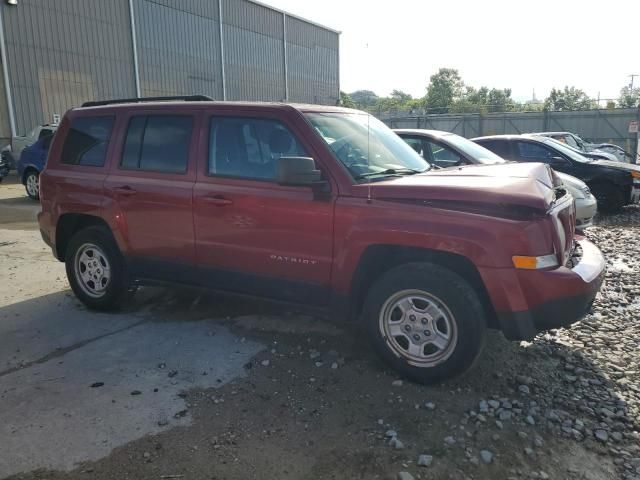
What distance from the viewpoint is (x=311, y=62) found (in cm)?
3500

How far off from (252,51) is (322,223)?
28942mm

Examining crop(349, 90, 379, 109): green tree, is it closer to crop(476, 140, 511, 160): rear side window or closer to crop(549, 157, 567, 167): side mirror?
crop(476, 140, 511, 160): rear side window


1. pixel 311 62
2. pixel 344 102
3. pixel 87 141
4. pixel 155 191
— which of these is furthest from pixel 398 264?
pixel 344 102

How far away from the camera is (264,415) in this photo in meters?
3.24

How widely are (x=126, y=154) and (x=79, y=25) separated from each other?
20666 mm

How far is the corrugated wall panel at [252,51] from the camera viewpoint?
28922mm

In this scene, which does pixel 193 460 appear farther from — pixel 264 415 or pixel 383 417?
pixel 383 417

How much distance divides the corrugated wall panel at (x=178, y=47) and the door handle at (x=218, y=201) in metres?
22.7

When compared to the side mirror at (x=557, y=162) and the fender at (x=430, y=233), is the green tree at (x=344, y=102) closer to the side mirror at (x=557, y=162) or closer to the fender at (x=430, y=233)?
the side mirror at (x=557, y=162)

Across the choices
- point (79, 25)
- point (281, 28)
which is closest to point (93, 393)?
point (79, 25)

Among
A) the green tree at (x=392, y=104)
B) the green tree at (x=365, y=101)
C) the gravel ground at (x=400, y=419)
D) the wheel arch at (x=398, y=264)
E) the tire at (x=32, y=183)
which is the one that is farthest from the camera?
the green tree at (x=365, y=101)

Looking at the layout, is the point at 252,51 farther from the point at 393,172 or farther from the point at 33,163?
the point at 393,172

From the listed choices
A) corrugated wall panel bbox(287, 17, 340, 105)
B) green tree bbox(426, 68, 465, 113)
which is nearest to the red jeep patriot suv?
corrugated wall panel bbox(287, 17, 340, 105)

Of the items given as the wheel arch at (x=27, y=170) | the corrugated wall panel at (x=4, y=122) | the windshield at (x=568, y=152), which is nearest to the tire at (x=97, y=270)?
the windshield at (x=568, y=152)
